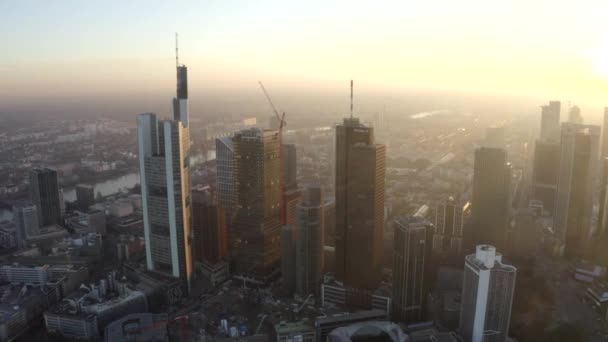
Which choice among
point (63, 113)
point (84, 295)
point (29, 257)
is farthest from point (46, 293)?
point (63, 113)

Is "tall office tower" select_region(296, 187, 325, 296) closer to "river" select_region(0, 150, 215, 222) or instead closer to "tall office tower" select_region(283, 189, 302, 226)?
"tall office tower" select_region(283, 189, 302, 226)

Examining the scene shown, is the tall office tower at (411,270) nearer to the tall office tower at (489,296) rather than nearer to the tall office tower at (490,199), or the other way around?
the tall office tower at (489,296)

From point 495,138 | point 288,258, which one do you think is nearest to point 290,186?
point 288,258

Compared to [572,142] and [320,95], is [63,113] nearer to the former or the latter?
[320,95]

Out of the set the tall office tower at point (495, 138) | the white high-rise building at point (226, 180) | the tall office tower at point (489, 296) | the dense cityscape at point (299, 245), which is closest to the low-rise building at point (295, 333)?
the dense cityscape at point (299, 245)

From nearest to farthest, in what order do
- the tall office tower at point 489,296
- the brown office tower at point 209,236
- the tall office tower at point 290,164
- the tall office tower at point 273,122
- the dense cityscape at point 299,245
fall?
the tall office tower at point 489,296 < the dense cityscape at point 299,245 < the brown office tower at point 209,236 < the tall office tower at point 273,122 < the tall office tower at point 290,164
